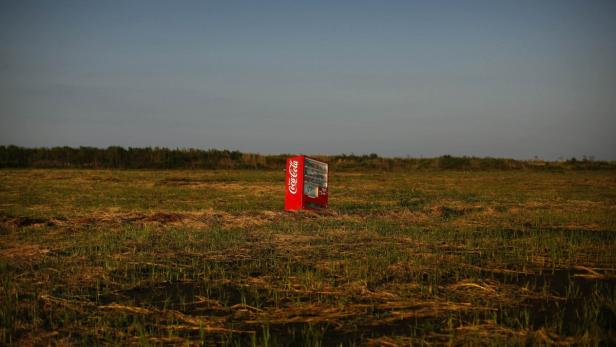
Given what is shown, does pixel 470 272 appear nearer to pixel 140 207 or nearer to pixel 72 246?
pixel 72 246

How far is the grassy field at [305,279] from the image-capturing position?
4203mm

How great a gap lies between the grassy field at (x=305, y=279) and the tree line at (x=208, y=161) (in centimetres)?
2610

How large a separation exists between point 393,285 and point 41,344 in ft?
11.7

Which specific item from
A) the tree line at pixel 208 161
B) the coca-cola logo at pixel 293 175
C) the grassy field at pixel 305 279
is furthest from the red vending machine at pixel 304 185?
the tree line at pixel 208 161

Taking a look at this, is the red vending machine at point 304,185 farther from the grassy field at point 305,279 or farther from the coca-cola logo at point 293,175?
the grassy field at point 305,279

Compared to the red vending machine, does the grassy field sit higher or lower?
lower

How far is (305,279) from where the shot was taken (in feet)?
19.1

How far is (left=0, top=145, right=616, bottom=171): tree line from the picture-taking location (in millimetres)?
36625

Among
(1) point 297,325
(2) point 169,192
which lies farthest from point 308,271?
(2) point 169,192

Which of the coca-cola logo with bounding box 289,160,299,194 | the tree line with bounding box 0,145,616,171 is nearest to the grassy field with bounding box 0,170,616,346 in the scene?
the coca-cola logo with bounding box 289,160,299,194

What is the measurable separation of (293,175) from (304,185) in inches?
17.0

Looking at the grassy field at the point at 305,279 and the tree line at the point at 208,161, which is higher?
the tree line at the point at 208,161

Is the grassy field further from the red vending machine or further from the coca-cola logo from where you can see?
the coca-cola logo

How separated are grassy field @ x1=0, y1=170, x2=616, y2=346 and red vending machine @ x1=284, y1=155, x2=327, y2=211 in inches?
47.1
